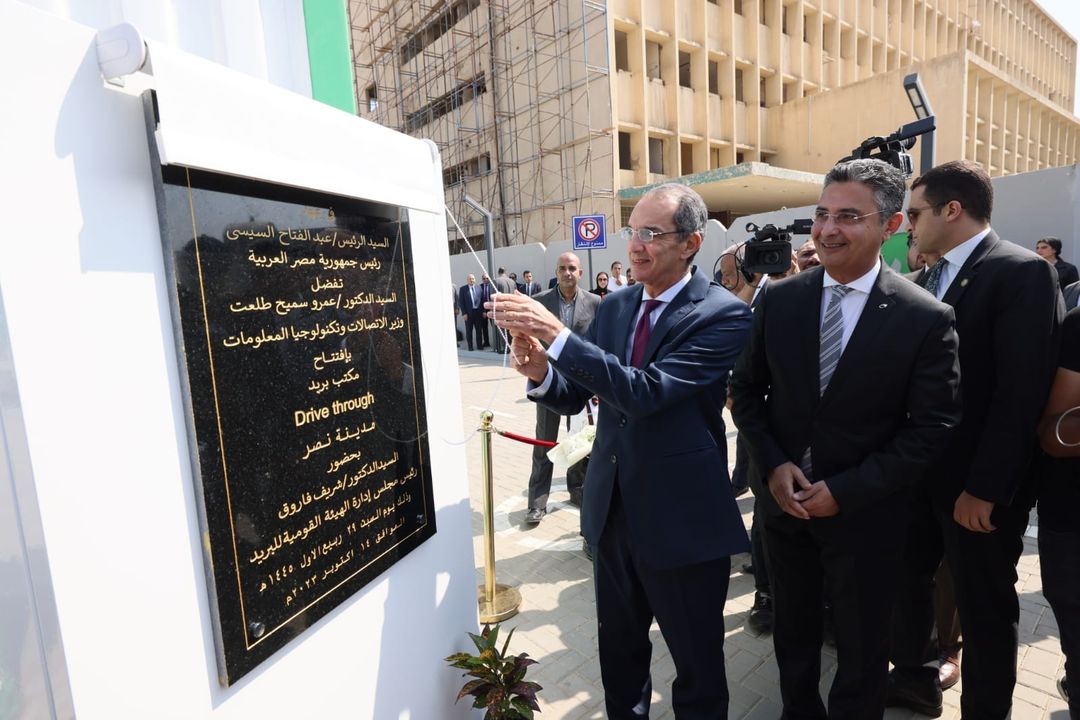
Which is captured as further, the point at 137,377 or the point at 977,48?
the point at 977,48

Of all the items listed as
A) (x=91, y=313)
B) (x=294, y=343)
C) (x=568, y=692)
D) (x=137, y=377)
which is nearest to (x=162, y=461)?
(x=137, y=377)

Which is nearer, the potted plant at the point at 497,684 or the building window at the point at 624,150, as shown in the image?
the potted plant at the point at 497,684

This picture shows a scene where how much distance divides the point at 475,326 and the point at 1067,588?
46.4 feet

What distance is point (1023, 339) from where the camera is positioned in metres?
2.02

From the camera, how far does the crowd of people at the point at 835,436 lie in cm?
196

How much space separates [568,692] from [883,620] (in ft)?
4.62

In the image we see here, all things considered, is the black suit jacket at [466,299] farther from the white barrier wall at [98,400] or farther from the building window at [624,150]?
the white barrier wall at [98,400]

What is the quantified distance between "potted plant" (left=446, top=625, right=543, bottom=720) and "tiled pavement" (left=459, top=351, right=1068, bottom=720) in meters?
0.55

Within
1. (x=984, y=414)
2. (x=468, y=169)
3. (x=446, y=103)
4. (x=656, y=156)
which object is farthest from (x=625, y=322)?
(x=446, y=103)

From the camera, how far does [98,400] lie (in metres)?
1.11

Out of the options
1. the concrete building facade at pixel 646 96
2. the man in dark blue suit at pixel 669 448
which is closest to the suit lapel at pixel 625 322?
the man in dark blue suit at pixel 669 448

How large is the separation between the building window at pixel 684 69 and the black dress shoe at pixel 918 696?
22.5 m

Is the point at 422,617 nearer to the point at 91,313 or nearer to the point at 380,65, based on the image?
the point at 91,313

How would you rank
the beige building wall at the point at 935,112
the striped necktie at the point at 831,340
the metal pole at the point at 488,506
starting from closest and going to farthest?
the striped necktie at the point at 831,340
the metal pole at the point at 488,506
the beige building wall at the point at 935,112
